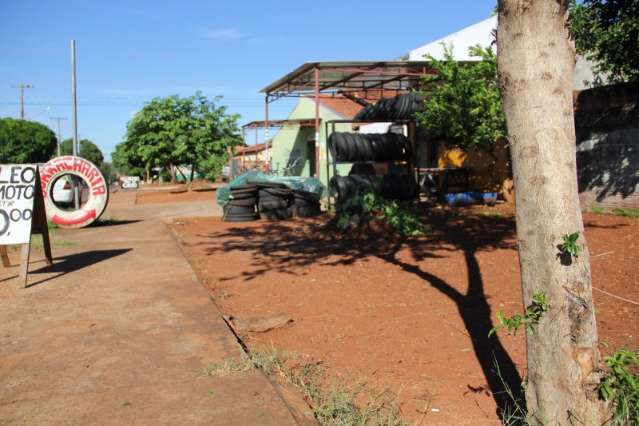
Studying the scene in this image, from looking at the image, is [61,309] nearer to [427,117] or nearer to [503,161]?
[427,117]

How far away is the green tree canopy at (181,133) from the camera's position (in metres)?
27.0

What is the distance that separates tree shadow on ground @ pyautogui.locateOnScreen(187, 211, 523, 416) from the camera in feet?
14.0

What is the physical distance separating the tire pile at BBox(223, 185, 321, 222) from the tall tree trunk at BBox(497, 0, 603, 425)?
11.7 metres

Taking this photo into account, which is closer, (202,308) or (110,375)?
(110,375)

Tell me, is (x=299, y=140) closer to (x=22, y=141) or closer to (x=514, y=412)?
(x=514, y=412)

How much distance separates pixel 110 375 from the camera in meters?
3.87

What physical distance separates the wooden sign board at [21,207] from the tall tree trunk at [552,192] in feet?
19.9

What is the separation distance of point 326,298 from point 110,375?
2659mm

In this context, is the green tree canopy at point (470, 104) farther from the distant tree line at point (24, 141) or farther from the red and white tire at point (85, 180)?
the distant tree line at point (24, 141)

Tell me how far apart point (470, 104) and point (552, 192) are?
12.2 metres

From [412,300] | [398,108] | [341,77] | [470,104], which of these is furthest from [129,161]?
[412,300]

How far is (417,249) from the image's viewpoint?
340 inches

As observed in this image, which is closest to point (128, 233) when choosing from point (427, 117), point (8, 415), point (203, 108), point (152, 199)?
point (427, 117)

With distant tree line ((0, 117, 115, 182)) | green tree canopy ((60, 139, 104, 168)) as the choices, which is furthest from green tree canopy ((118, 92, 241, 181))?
green tree canopy ((60, 139, 104, 168))
